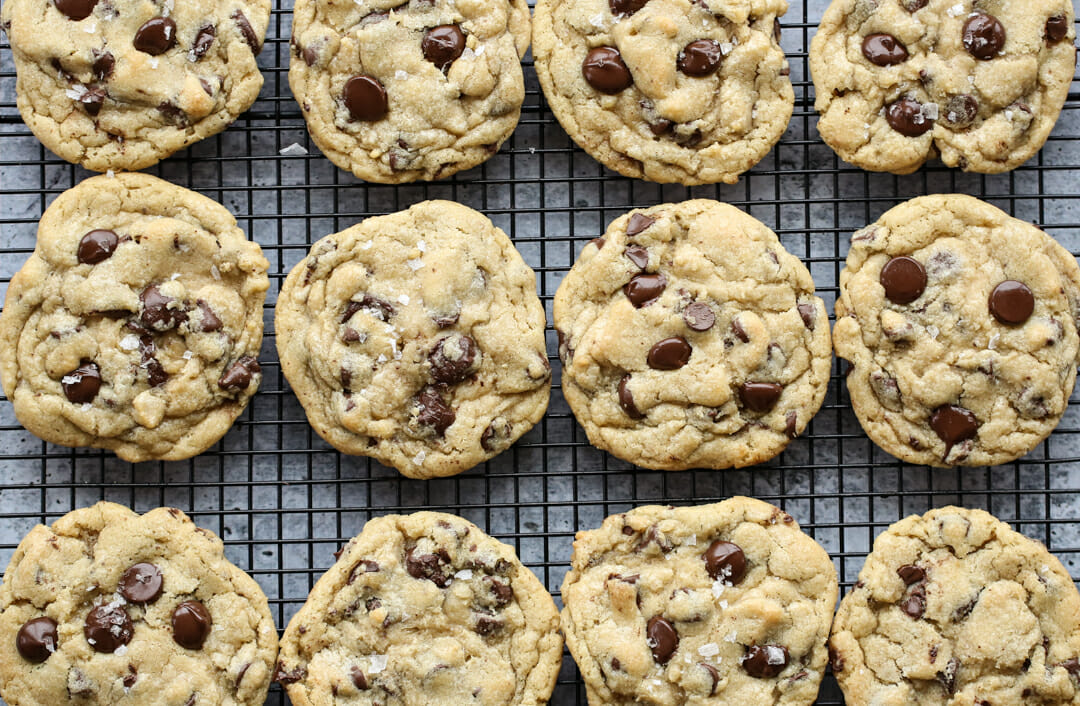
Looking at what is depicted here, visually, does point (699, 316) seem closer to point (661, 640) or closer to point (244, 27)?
point (661, 640)

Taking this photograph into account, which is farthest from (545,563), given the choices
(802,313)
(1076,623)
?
(1076,623)

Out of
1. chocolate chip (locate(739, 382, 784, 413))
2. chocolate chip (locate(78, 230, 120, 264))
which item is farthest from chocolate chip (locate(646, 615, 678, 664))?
chocolate chip (locate(78, 230, 120, 264))

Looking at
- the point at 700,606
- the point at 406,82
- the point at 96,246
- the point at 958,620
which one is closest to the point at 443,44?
the point at 406,82

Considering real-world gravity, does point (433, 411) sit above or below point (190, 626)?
above

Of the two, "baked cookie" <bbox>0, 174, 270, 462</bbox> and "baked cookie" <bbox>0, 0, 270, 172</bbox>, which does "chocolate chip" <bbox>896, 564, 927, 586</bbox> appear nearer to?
"baked cookie" <bbox>0, 174, 270, 462</bbox>

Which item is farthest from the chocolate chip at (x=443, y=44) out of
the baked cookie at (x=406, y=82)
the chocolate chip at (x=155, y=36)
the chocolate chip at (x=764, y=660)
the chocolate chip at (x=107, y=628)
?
the chocolate chip at (x=764, y=660)

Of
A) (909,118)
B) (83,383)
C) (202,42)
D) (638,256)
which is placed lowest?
(83,383)
